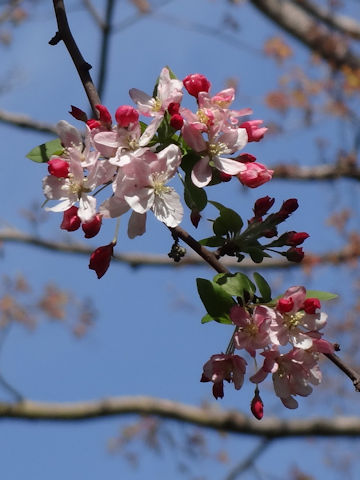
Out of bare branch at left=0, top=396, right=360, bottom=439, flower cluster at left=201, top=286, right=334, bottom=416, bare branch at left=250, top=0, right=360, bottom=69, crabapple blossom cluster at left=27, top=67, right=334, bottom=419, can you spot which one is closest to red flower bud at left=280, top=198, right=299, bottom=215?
crabapple blossom cluster at left=27, top=67, right=334, bottom=419

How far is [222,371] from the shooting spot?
3.74 feet

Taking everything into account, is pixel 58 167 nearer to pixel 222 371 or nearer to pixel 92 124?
pixel 92 124

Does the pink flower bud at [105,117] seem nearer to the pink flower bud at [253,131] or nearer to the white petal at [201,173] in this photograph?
the white petal at [201,173]

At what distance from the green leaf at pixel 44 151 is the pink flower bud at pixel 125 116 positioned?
0.13 meters

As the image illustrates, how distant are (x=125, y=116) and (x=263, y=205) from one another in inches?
10.9

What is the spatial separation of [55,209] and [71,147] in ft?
0.36

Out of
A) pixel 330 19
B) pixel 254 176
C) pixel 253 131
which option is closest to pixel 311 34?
pixel 330 19

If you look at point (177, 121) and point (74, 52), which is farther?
point (74, 52)

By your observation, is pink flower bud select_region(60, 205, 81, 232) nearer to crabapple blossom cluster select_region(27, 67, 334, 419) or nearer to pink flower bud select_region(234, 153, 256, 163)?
crabapple blossom cluster select_region(27, 67, 334, 419)

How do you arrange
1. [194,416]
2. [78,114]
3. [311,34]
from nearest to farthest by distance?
[78,114] < [194,416] < [311,34]

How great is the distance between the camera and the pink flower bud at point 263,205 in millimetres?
1128

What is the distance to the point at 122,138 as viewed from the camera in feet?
3.47

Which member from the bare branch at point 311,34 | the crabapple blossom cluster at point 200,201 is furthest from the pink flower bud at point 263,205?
the bare branch at point 311,34

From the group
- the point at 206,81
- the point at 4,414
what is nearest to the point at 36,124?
the point at 4,414
